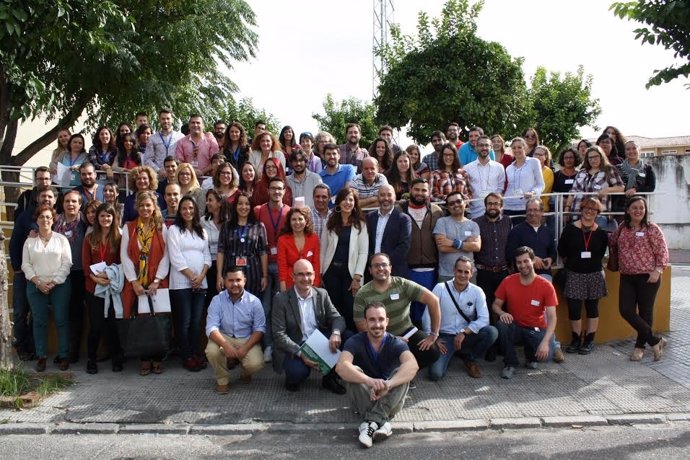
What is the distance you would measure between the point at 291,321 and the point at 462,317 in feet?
6.24

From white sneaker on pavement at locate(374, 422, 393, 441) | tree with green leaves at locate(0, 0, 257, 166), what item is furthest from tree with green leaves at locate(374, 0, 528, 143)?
white sneaker on pavement at locate(374, 422, 393, 441)

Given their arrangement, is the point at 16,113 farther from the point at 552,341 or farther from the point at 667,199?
the point at 667,199

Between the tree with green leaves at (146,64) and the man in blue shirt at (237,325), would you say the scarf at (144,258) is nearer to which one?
the man in blue shirt at (237,325)

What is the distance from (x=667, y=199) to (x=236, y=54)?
15.1 metres

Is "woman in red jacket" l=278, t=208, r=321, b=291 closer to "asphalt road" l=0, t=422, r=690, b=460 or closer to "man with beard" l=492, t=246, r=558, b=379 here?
"asphalt road" l=0, t=422, r=690, b=460

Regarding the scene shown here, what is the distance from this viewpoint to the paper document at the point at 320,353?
19.9ft

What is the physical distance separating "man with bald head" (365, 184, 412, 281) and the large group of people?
17 millimetres

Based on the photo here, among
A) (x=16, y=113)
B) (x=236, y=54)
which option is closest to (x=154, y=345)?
(x=16, y=113)

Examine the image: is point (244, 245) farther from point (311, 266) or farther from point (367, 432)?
point (367, 432)

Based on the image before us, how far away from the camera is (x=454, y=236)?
23.2 feet

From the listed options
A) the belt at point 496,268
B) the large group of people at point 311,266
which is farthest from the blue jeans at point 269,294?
the belt at point 496,268

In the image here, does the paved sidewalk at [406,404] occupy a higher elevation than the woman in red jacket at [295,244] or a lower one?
lower

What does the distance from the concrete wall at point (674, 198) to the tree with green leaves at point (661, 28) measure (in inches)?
617

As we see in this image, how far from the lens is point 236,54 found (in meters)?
16.5
